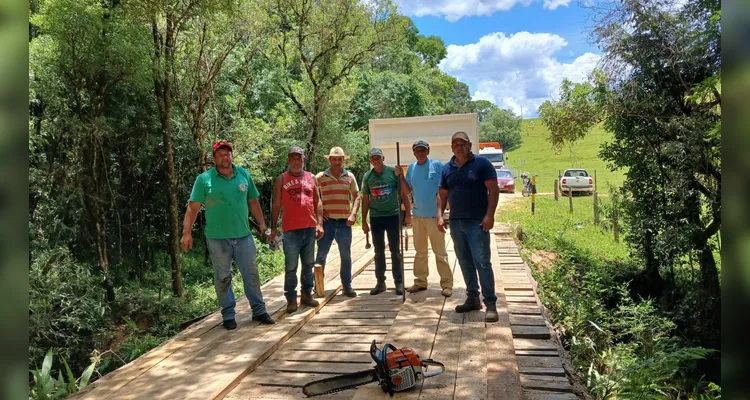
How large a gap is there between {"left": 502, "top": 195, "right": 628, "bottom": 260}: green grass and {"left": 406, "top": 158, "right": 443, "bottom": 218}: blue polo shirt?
5.38 meters

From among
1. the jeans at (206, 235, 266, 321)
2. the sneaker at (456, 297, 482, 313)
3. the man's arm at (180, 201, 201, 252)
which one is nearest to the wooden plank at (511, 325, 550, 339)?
the sneaker at (456, 297, 482, 313)

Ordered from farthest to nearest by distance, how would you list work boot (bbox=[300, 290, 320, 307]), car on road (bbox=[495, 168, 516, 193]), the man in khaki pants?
car on road (bbox=[495, 168, 516, 193]) < the man in khaki pants < work boot (bbox=[300, 290, 320, 307])

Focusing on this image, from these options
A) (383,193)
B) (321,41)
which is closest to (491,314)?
(383,193)

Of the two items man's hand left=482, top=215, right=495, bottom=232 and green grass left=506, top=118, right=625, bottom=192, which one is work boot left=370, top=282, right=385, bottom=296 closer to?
man's hand left=482, top=215, right=495, bottom=232

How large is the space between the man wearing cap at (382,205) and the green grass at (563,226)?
5342 millimetres

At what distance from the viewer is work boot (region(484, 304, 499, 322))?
15.3 ft

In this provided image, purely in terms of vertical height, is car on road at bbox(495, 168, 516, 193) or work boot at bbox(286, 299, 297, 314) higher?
car on road at bbox(495, 168, 516, 193)

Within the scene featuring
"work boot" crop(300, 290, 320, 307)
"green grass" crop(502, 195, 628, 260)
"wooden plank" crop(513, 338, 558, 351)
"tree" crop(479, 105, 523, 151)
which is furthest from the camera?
"tree" crop(479, 105, 523, 151)

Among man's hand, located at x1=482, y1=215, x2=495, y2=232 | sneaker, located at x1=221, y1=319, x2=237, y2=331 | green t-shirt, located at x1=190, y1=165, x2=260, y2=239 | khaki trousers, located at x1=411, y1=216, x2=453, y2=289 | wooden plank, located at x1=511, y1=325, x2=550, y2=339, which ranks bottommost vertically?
wooden plank, located at x1=511, y1=325, x2=550, y2=339

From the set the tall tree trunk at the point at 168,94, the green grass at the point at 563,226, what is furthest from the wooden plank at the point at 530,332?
the tall tree trunk at the point at 168,94

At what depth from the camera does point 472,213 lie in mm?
4973

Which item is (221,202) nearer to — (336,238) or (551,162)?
(336,238)
